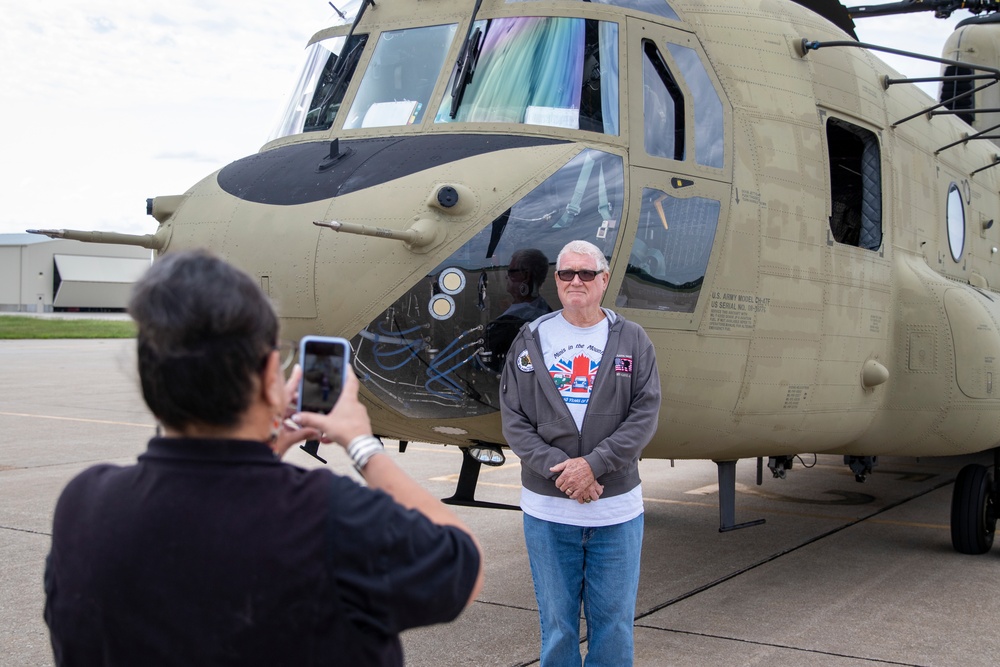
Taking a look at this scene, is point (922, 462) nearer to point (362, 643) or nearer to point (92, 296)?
point (362, 643)

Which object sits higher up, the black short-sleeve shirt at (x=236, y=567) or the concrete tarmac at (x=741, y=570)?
the black short-sleeve shirt at (x=236, y=567)

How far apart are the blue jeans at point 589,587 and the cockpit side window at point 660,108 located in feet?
6.36

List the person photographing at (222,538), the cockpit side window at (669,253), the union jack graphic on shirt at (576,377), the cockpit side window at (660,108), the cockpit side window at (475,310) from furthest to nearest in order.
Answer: the cockpit side window at (660,108), the cockpit side window at (669,253), the cockpit side window at (475,310), the union jack graphic on shirt at (576,377), the person photographing at (222,538)

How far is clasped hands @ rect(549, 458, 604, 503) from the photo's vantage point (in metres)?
3.55

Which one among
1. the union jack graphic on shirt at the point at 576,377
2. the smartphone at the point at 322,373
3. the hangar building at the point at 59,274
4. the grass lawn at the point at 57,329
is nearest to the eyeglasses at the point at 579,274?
the union jack graphic on shirt at the point at 576,377

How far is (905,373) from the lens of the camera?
589 centimetres

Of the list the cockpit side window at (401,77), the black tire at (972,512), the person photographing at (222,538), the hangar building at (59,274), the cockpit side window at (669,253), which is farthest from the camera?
the hangar building at (59,274)

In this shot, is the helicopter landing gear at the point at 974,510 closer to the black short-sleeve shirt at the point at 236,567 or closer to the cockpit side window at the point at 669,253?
the cockpit side window at the point at 669,253

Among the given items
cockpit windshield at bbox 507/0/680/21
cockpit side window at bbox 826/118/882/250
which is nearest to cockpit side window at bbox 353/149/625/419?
cockpit windshield at bbox 507/0/680/21

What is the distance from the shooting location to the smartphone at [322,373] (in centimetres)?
182

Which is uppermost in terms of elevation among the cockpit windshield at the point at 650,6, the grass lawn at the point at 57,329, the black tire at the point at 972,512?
the cockpit windshield at the point at 650,6

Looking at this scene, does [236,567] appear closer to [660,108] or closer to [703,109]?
[660,108]

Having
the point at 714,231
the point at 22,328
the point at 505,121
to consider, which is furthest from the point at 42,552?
the point at 22,328

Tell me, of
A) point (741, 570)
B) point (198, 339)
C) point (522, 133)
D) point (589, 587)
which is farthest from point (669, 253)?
point (198, 339)
